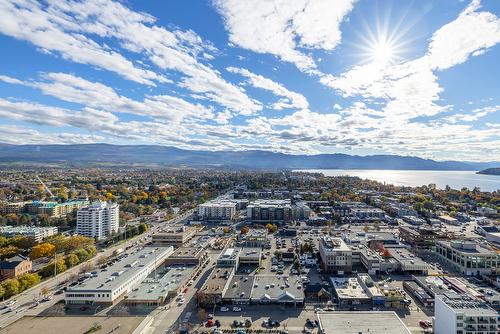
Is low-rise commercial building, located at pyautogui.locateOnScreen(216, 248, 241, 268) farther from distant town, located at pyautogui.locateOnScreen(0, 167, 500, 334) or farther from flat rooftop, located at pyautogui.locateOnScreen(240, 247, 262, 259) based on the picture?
flat rooftop, located at pyautogui.locateOnScreen(240, 247, 262, 259)

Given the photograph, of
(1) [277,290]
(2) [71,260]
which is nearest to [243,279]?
(1) [277,290]

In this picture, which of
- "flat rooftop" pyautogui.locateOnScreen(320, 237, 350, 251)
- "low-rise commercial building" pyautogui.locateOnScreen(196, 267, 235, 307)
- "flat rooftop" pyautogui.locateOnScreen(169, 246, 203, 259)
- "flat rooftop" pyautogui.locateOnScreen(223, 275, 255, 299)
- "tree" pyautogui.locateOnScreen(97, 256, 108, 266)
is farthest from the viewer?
"flat rooftop" pyautogui.locateOnScreen(169, 246, 203, 259)

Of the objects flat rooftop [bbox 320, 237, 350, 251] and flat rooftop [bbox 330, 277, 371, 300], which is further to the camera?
flat rooftop [bbox 320, 237, 350, 251]

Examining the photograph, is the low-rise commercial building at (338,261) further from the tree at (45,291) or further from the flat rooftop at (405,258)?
the tree at (45,291)

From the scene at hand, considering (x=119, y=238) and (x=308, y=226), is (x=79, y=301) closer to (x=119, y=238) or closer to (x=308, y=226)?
(x=119, y=238)

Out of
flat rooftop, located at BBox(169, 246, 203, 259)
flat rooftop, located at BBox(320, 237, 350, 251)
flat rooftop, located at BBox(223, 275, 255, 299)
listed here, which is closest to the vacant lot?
flat rooftop, located at BBox(223, 275, 255, 299)

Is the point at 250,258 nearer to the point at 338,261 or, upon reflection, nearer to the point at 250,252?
the point at 250,252

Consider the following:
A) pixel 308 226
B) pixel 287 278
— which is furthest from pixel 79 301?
pixel 308 226
